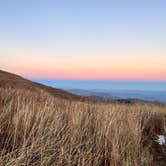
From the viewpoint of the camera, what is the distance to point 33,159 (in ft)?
14.0

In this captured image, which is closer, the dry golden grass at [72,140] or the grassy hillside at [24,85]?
the dry golden grass at [72,140]

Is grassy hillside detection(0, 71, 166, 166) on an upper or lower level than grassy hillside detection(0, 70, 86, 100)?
lower

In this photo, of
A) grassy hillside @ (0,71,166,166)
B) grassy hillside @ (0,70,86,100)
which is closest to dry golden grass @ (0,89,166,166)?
grassy hillside @ (0,71,166,166)

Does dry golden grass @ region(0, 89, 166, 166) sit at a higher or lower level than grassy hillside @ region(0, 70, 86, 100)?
lower

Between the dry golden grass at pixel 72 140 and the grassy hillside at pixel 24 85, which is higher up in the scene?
the grassy hillside at pixel 24 85

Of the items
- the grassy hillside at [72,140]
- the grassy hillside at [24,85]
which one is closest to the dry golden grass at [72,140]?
the grassy hillside at [72,140]

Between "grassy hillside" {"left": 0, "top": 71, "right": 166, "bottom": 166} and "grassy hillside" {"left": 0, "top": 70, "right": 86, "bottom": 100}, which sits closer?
"grassy hillside" {"left": 0, "top": 71, "right": 166, "bottom": 166}

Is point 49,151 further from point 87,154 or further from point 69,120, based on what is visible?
point 69,120

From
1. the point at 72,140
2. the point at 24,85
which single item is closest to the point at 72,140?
the point at 72,140

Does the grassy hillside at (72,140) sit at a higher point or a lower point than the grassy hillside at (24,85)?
lower

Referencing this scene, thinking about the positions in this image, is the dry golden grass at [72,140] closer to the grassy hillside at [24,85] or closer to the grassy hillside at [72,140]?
the grassy hillside at [72,140]

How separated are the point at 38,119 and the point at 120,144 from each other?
1.42m

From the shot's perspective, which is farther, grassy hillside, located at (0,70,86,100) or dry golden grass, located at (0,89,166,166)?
grassy hillside, located at (0,70,86,100)

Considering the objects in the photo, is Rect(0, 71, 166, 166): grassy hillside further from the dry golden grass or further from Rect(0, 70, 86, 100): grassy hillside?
Rect(0, 70, 86, 100): grassy hillside
